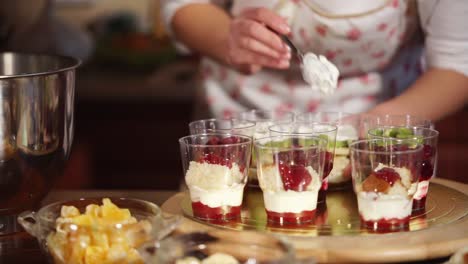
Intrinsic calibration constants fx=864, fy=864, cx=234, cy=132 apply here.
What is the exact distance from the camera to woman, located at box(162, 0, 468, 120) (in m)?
2.01

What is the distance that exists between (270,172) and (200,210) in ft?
0.52

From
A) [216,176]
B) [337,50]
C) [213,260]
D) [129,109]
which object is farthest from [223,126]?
[129,109]

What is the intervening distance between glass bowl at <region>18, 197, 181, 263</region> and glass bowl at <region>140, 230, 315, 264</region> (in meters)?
A: 0.08

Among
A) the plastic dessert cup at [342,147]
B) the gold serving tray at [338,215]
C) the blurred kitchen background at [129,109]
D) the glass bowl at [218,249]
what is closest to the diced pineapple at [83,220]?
the glass bowl at [218,249]

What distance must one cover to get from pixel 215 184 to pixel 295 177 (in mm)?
153

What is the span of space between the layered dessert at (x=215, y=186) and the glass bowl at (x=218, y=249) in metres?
0.33

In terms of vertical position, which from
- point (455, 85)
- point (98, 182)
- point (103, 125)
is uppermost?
point (455, 85)

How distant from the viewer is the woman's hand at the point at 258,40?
6.23ft

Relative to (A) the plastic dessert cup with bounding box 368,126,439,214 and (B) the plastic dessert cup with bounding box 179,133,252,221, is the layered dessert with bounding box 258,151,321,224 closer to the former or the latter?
(B) the plastic dessert cup with bounding box 179,133,252,221

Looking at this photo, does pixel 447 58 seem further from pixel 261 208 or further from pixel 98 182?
pixel 98 182

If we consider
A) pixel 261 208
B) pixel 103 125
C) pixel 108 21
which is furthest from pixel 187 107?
pixel 261 208

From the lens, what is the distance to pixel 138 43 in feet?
14.5

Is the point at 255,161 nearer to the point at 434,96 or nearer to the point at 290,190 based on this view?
the point at 290,190

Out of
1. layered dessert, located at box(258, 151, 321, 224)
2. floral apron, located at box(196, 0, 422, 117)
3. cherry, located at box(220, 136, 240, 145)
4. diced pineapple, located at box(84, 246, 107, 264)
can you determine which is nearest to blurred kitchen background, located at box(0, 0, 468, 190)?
floral apron, located at box(196, 0, 422, 117)
